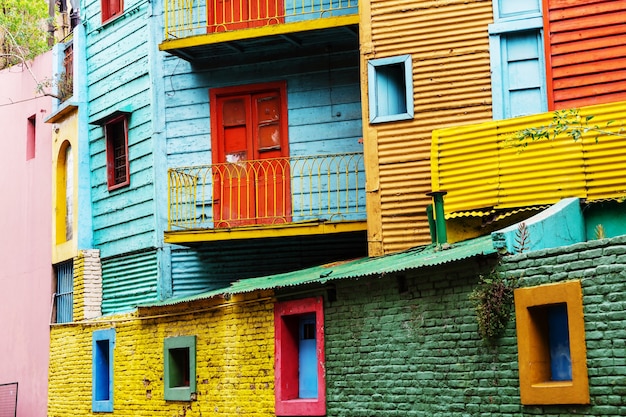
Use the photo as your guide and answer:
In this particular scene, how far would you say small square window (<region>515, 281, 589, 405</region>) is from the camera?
9.41 m

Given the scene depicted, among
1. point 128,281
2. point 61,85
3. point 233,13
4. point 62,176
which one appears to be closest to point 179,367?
point 128,281

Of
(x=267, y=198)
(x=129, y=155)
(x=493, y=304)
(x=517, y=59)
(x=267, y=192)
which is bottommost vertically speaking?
(x=493, y=304)

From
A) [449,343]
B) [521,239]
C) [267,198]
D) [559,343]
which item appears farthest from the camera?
[267,198]

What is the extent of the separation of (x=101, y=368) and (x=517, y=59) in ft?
30.9

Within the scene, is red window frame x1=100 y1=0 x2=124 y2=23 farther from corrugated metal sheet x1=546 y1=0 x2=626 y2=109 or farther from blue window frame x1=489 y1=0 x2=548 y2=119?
corrugated metal sheet x1=546 y1=0 x2=626 y2=109

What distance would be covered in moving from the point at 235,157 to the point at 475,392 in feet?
25.9

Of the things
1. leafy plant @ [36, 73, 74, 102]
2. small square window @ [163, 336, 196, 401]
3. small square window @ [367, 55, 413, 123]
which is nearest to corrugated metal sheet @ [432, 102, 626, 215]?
small square window @ [367, 55, 413, 123]

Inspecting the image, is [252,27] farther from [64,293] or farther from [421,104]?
[64,293]

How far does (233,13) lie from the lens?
17.5 meters

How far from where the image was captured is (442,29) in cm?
1456

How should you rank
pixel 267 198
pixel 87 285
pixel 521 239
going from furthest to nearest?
pixel 87 285 < pixel 267 198 < pixel 521 239

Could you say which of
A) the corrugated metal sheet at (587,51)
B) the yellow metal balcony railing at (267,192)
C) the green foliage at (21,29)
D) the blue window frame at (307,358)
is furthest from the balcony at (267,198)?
the green foliage at (21,29)

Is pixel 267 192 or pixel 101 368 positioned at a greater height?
pixel 267 192

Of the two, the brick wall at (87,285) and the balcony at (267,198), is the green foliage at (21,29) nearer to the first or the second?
the brick wall at (87,285)
